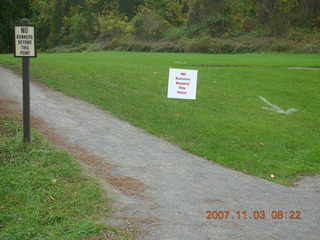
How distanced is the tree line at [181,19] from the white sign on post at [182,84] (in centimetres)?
1834

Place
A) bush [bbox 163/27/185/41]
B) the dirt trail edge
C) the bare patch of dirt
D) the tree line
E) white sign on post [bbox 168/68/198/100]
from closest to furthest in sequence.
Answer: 1. the dirt trail edge
2. the bare patch of dirt
3. white sign on post [bbox 168/68/198/100]
4. the tree line
5. bush [bbox 163/27/185/41]

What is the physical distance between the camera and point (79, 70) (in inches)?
754

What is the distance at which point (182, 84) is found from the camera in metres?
10.9

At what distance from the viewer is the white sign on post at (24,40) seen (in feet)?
25.7

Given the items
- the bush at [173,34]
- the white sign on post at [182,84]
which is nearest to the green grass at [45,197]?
the white sign on post at [182,84]

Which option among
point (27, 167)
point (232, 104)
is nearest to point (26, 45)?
point (27, 167)

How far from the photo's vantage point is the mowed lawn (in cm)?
924

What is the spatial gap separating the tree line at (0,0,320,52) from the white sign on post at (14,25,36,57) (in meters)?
19.7

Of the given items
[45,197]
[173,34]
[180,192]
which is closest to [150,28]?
[173,34]
